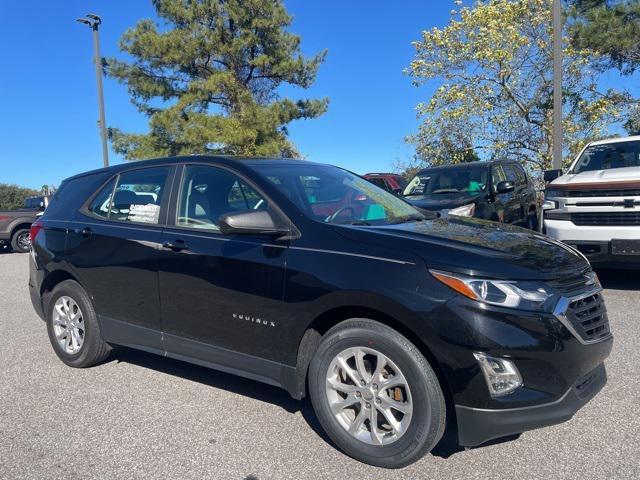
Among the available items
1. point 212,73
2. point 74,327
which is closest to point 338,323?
point 74,327

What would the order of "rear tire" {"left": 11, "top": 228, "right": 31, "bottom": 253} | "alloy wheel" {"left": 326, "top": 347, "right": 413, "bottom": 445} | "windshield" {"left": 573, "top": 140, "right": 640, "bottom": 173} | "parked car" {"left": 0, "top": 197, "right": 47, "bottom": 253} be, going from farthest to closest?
"rear tire" {"left": 11, "top": 228, "right": 31, "bottom": 253} < "parked car" {"left": 0, "top": 197, "right": 47, "bottom": 253} < "windshield" {"left": 573, "top": 140, "right": 640, "bottom": 173} < "alloy wheel" {"left": 326, "top": 347, "right": 413, "bottom": 445}

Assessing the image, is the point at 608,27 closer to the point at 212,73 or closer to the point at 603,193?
the point at 603,193

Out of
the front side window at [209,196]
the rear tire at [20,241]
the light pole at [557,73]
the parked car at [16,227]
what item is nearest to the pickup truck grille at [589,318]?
Result: the front side window at [209,196]

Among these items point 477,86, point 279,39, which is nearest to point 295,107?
point 279,39

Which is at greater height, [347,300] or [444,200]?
[444,200]

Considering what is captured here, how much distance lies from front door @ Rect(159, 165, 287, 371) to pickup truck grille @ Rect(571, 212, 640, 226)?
4930mm

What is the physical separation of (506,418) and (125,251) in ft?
9.62

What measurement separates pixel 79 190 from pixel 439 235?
3.40 metres

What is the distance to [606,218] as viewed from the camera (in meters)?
6.80

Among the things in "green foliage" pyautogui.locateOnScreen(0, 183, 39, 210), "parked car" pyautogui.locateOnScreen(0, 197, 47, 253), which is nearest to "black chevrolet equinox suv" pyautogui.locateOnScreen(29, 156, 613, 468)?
"parked car" pyautogui.locateOnScreen(0, 197, 47, 253)

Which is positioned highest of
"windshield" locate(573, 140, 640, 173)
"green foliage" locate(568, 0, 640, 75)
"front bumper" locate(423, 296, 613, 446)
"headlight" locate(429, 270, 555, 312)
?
"green foliage" locate(568, 0, 640, 75)

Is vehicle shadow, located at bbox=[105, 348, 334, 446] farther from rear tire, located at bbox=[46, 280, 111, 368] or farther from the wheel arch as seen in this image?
the wheel arch

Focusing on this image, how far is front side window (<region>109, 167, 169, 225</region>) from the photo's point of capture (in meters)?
4.27

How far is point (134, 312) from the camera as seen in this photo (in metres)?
4.22
